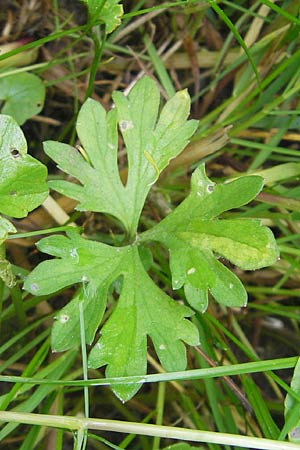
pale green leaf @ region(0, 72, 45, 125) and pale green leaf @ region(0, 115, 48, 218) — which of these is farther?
pale green leaf @ region(0, 72, 45, 125)

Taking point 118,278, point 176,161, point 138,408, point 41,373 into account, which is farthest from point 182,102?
point 138,408

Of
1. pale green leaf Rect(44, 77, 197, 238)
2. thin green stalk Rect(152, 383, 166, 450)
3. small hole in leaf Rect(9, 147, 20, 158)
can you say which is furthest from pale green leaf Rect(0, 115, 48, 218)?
thin green stalk Rect(152, 383, 166, 450)

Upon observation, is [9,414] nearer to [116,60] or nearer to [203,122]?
[203,122]

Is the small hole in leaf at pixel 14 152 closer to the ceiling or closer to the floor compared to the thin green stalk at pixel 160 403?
closer to the ceiling

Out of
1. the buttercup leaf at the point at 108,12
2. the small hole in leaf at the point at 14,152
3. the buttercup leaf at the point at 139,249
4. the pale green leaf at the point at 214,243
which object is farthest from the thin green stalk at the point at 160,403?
the buttercup leaf at the point at 108,12

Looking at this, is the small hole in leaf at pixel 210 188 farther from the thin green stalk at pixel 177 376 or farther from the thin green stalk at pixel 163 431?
the thin green stalk at pixel 163 431

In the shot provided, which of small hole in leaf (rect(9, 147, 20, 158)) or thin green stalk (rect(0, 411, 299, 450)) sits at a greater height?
small hole in leaf (rect(9, 147, 20, 158))

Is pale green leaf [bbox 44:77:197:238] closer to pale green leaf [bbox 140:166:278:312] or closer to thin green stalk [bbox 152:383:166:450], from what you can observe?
pale green leaf [bbox 140:166:278:312]
